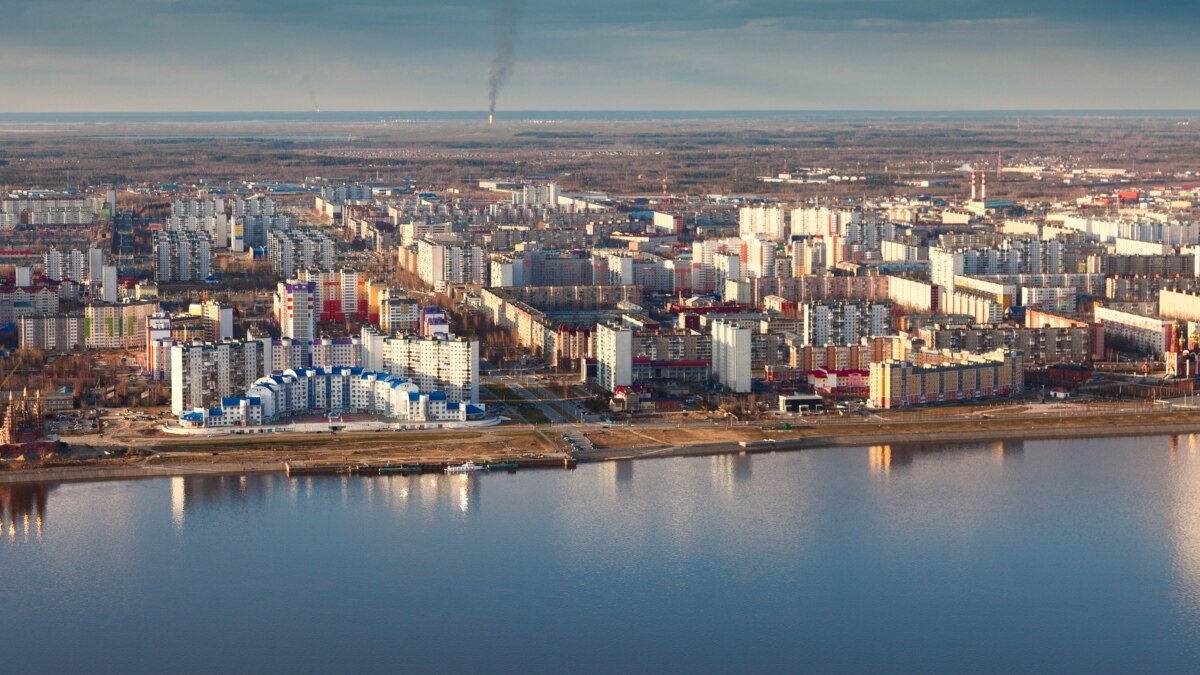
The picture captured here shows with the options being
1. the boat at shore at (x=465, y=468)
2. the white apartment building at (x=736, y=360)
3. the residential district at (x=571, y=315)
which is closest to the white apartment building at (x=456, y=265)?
the residential district at (x=571, y=315)

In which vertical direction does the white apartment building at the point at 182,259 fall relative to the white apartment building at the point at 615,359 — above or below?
above

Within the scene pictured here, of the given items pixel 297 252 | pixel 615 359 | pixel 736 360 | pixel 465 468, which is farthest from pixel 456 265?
pixel 465 468

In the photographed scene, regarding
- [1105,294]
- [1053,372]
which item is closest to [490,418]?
[1053,372]

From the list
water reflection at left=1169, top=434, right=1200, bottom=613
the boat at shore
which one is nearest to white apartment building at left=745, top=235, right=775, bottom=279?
water reflection at left=1169, top=434, right=1200, bottom=613

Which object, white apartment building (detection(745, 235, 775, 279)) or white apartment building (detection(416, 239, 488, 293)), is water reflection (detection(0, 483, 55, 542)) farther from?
white apartment building (detection(745, 235, 775, 279))

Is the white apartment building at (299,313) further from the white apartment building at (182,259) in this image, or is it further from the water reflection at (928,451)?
the white apartment building at (182,259)

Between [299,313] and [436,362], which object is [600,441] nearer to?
[436,362]
